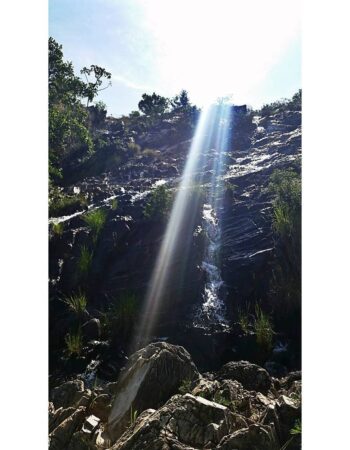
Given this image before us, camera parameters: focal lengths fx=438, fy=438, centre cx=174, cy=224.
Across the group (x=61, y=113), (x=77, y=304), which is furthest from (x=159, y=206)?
(x=61, y=113)

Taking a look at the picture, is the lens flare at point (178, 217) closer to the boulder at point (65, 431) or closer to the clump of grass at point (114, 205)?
the clump of grass at point (114, 205)

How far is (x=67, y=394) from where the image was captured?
2.79 metres

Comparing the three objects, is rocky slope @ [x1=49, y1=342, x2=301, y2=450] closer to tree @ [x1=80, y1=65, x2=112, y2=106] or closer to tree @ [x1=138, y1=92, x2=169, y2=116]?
tree @ [x1=80, y1=65, x2=112, y2=106]

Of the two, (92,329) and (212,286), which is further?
(212,286)

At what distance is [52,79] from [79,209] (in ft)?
8.80

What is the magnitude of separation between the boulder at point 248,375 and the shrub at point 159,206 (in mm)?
2589

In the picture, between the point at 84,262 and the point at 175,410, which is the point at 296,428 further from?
the point at 84,262

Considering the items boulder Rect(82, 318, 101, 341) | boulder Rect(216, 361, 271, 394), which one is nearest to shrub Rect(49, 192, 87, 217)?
boulder Rect(82, 318, 101, 341)

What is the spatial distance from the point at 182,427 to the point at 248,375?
111cm

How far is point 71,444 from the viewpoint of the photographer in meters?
2.18

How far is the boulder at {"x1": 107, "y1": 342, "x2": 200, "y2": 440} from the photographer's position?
8.24 feet
